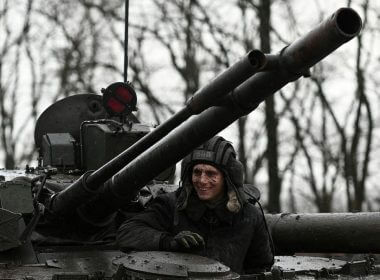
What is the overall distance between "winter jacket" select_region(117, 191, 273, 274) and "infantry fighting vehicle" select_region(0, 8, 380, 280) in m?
0.23

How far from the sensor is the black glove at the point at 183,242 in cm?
652

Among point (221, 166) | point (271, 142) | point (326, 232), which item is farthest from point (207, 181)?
point (271, 142)

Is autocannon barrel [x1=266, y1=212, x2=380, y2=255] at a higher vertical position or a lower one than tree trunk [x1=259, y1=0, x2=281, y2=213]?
lower

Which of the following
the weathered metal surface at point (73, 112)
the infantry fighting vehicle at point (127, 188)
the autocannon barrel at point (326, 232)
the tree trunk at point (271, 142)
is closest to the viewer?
the infantry fighting vehicle at point (127, 188)

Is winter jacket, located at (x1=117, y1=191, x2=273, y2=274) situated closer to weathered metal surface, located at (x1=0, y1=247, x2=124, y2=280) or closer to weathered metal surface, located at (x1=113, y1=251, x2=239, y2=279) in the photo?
weathered metal surface, located at (x1=0, y1=247, x2=124, y2=280)

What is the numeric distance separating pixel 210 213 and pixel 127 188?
71cm

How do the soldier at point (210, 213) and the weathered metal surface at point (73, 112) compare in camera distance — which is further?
the weathered metal surface at point (73, 112)

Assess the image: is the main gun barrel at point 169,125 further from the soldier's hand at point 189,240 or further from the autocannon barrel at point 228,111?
the soldier's hand at point 189,240

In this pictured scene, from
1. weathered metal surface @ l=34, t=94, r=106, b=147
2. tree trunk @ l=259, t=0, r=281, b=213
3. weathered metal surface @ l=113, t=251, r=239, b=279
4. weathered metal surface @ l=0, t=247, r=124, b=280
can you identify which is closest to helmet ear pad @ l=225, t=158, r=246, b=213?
weathered metal surface @ l=113, t=251, r=239, b=279

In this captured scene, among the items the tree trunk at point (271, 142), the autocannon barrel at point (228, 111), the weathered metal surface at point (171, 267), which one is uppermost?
the tree trunk at point (271, 142)

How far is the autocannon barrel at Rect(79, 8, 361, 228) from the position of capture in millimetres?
5066

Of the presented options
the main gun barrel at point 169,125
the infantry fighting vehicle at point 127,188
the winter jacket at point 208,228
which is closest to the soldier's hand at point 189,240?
the infantry fighting vehicle at point 127,188

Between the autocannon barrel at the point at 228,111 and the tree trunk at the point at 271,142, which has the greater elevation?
the tree trunk at the point at 271,142

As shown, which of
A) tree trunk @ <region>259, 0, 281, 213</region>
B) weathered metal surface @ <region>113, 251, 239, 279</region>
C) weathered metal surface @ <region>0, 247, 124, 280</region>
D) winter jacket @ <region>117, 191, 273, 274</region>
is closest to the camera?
weathered metal surface @ <region>113, 251, 239, 279</region>
